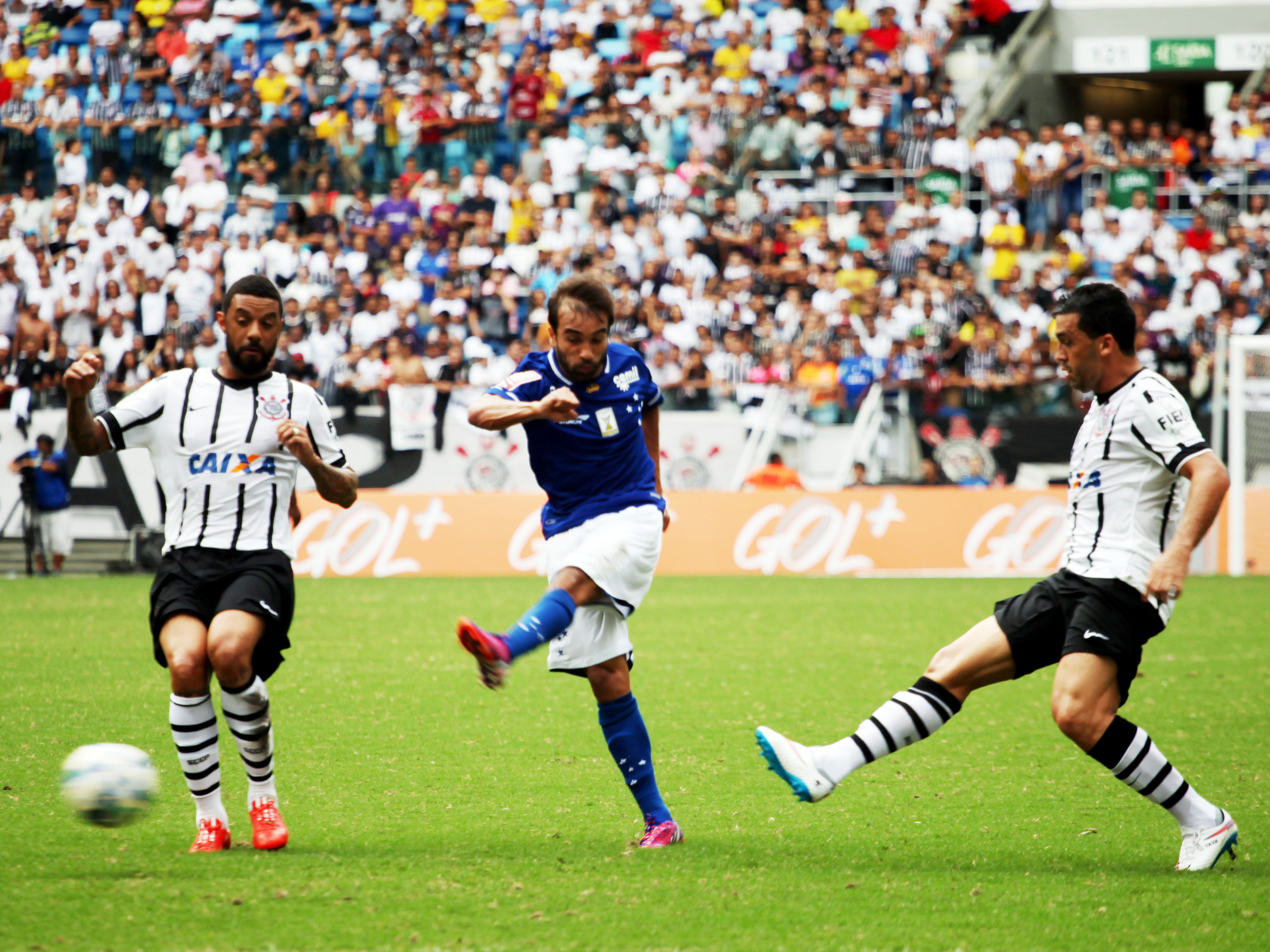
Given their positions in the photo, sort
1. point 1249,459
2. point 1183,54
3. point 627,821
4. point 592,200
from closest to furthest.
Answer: point 627,821 → point 1249,459 → point 592,200 → point 1183,54

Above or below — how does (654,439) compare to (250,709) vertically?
above

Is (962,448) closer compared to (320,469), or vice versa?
(320,469)

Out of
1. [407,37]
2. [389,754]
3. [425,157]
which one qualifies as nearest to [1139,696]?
[389,754]

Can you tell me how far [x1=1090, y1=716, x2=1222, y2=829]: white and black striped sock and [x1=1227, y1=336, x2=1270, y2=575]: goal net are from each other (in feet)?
42.8

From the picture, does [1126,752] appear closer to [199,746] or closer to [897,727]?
[897,727]

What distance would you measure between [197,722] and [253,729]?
0.19m

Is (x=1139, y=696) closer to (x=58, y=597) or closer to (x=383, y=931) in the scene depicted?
(x=383, y=931)

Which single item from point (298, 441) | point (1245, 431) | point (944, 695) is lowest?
point (1245, 431)

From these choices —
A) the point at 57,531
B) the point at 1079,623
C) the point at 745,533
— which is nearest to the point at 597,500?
the point at 1079,623

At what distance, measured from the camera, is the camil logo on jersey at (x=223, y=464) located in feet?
16.0

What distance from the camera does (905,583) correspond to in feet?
51.6

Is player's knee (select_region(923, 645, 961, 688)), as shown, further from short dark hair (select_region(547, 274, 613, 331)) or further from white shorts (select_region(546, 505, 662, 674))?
short dark hair (select_region(547, 274, 613, 331))

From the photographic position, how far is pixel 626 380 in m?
5.08

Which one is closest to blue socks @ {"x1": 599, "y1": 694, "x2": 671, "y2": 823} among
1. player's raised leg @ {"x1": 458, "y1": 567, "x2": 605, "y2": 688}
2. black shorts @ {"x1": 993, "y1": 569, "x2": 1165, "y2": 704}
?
player's raised leg @ {"x1": 458, "y1": 567, "x2": 605, "y2": 688}
